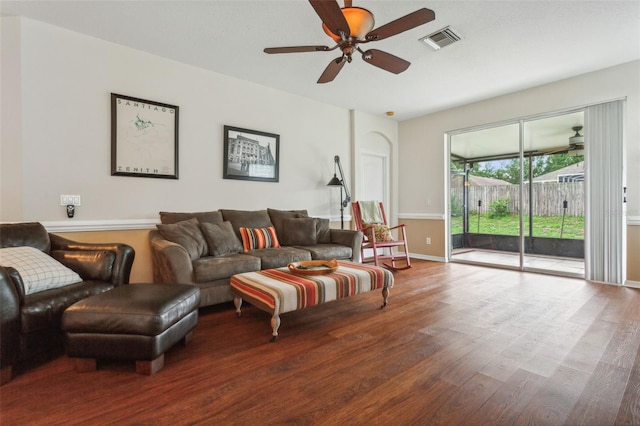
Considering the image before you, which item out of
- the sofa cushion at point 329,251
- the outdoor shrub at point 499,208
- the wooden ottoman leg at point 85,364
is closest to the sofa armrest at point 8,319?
the wooden ottoman leg at point 85,364

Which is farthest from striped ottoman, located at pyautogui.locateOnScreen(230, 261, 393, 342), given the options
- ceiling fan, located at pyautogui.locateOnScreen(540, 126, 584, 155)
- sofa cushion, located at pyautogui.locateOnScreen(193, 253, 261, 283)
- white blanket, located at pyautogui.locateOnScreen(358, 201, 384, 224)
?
ceiling fan, located at pyautogui.locateOnScreen(540, 126, 584, 155)

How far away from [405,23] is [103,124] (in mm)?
2873

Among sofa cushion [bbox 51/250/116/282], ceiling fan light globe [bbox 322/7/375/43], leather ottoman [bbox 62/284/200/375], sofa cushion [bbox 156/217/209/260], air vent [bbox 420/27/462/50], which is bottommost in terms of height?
leather ottoman [bbox 62/284/200/375]

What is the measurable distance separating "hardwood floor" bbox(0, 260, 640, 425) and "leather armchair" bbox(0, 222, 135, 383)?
148 millimetres

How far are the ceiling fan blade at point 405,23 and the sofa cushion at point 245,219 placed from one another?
90.6 inches

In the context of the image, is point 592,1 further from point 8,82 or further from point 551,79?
point 8,82

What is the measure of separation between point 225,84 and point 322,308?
2.92 metres

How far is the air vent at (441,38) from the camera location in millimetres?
2820

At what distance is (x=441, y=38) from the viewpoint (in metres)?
2.93

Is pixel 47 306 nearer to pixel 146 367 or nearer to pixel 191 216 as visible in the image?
pixel 146 367

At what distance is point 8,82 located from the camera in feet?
8.44

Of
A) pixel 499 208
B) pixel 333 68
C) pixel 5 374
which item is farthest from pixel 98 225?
pixel 499 208

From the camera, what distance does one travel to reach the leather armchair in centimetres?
160

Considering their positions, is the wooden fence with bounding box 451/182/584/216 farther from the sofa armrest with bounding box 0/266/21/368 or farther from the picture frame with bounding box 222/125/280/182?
the sofa armrest with bounding box 0/266/21/368
